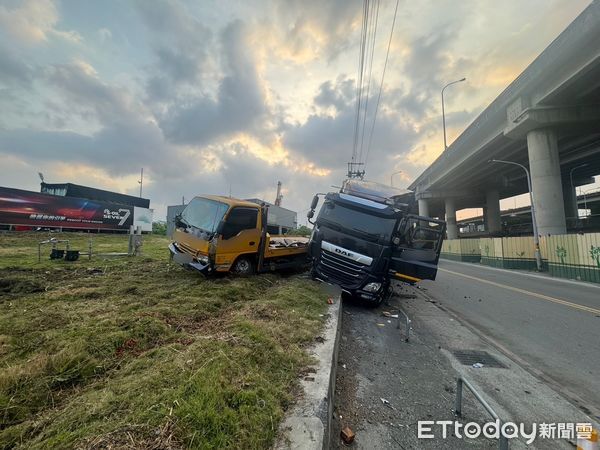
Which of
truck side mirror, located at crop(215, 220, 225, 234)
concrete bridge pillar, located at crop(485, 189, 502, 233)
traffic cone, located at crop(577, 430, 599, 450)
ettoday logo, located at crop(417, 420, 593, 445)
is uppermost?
concrete bridge pillar, located at crop(485, 189, 502, 233)

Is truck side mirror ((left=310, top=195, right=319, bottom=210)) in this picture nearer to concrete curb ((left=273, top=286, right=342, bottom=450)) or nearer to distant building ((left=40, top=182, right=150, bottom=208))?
concrete curb ((left=273, top=286, right=342, bottom=450))

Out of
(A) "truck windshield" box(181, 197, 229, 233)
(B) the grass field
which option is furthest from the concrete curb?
(A) "truck windshield" box(181, 197, 229, 233)

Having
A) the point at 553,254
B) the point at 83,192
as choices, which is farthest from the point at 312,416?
the point at 83,192

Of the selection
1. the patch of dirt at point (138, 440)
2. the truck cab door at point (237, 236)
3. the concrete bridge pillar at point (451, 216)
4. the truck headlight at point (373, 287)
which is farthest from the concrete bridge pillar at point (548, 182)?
the concrete bridge pillar at point (451, 216)

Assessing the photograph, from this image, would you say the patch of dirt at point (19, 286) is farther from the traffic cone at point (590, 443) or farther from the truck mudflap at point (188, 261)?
the traffic cone at point (590, 443)

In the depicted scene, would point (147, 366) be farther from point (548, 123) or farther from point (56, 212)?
point (56, 212)

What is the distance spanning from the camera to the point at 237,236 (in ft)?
26.4

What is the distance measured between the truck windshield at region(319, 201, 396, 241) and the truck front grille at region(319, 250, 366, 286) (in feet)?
2.49

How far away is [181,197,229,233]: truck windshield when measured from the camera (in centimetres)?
784

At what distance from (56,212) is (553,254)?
120ft

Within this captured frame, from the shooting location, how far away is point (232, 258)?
313 inches

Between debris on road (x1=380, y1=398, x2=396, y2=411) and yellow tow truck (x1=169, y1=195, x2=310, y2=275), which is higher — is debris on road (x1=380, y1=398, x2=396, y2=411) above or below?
below

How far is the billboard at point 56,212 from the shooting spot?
22.1 metres

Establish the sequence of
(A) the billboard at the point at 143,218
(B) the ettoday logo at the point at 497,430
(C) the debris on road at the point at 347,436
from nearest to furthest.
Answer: (C) the debris on road at the point at 347,436 → (B) the ettoday logo at the point at 497,430 → (A) the billboard at the point at 143,218
